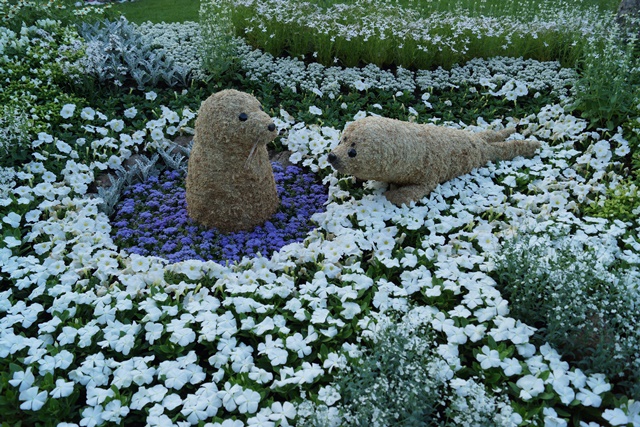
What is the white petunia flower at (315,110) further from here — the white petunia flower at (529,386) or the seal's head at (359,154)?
the white petunia flower at (529,386)

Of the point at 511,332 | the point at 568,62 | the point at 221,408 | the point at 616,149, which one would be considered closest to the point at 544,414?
the point at 511,332

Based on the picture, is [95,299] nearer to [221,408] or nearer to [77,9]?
[221,408]

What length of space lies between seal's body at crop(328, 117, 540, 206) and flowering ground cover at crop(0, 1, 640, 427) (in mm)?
130

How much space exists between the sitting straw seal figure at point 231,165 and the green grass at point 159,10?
5.72 m

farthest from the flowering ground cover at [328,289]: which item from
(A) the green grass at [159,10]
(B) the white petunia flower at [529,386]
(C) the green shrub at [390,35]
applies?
(A) the green grass at [159,10]

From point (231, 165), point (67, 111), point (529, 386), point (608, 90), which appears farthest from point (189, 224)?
point (608, 90)

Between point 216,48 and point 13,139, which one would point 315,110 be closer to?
point 216,48

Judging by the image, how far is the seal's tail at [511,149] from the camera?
5160 millimetres

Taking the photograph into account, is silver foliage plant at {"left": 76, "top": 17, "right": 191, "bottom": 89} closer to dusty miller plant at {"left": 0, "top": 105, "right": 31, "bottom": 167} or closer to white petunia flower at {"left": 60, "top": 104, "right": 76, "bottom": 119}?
white petunia flower at {"left": 60, "top": 104, "right": 76, "bottom": 119}

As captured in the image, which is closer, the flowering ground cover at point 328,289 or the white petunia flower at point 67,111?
the flowering ground cover at point 328,289

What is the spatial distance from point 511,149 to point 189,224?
286 centimetres

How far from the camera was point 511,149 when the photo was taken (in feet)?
17.1

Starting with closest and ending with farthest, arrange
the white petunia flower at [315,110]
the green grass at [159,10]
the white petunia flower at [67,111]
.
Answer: the white petunia flower at [67,111] < the white petunia flower at [315,110] < the green grass at [159,10]

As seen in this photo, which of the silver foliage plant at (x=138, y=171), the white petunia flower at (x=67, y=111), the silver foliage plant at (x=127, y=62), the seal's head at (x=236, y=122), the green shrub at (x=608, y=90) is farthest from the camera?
the silver foliage plant at (x=127, y=62)
